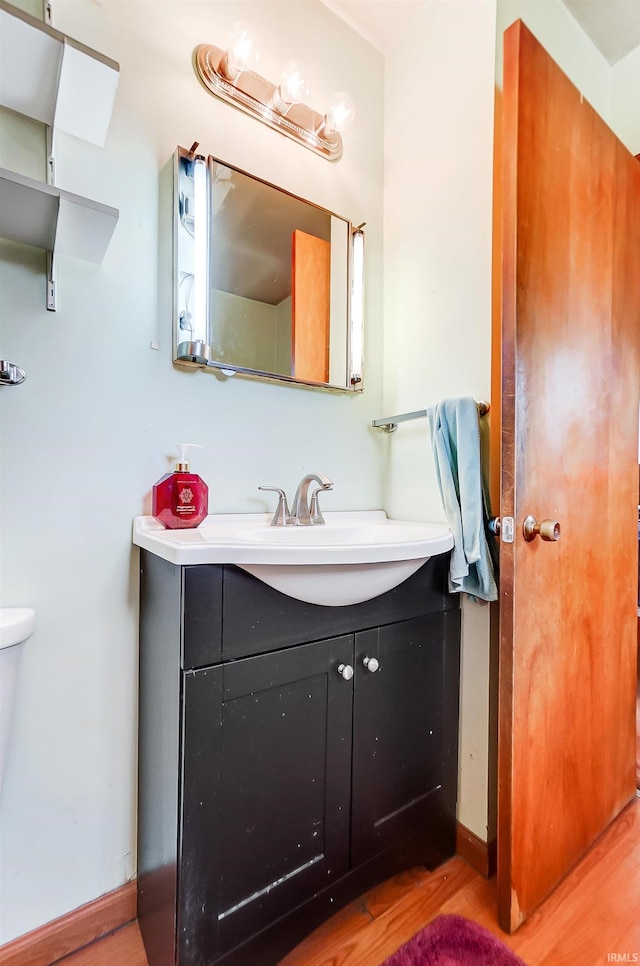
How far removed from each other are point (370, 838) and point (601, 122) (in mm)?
1826

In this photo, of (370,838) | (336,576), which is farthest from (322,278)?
(370,838)

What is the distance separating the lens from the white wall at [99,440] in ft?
2.89

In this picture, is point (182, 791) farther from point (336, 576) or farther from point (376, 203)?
point (376, 203)

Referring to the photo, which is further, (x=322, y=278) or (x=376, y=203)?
(x=376, y=203)

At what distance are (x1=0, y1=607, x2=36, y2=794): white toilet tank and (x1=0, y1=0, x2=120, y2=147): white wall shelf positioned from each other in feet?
3.27

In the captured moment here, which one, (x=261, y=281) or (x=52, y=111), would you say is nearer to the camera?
(x=52, y=111)

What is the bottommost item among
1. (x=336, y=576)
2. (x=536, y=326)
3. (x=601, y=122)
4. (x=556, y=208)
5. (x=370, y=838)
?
(x=370, y=838)

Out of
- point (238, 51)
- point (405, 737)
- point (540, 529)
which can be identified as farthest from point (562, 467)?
point (238, 51)

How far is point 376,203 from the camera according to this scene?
4.78ft

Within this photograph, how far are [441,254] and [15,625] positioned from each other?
1.38 metres

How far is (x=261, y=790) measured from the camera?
0.81m

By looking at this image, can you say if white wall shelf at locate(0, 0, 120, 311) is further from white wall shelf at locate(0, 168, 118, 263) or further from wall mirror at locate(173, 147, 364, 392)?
wall mirror at locate(173, 147, 364, 392)

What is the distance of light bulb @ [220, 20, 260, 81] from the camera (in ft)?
3.55

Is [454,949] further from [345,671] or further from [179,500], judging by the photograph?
[179,500]
